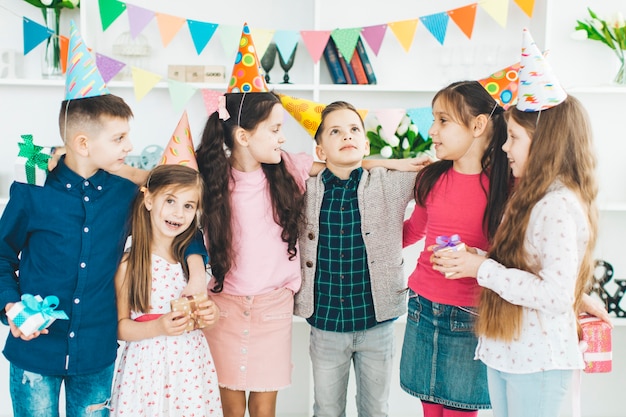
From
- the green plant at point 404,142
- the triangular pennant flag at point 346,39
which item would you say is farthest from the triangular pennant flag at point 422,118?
the triangular pennant flag at point 346,39

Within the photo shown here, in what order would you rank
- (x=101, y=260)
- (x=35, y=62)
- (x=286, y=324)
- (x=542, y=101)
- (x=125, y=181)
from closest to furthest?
(x=542, y=101), (x=101, y=260), (x=125, y=181), (x=286, y=324), (x=35, y=62)

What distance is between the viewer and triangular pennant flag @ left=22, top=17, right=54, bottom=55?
7.93 feet

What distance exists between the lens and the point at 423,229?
6.45ft

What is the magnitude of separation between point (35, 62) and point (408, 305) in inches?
73.2

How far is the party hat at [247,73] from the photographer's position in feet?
6.26

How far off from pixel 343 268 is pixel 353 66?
106 centimetres

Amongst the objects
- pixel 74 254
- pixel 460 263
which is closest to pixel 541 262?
pixel 460 263

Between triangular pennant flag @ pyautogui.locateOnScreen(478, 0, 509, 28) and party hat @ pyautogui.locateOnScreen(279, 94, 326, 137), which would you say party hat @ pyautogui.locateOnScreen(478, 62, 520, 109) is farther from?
triangular pennant flag @ pyautogui.locateOnScreen(478, 0, 509, 28)

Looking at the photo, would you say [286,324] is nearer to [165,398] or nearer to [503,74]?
[165,398]

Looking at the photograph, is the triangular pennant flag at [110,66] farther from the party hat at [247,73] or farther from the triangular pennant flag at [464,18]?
the triangular pennant flag at [464,18]

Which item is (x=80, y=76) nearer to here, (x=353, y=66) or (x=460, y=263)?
(x=460, y=263)

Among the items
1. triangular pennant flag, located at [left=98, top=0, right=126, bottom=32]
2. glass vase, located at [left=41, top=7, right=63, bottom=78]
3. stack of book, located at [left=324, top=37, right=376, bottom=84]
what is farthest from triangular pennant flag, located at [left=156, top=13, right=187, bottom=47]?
stack of book, located at [left=324, top=37, right=376, bottom=84]

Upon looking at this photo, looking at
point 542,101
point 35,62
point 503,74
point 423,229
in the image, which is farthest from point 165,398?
point 35,62

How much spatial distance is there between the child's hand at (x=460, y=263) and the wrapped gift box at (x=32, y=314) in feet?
2.94
